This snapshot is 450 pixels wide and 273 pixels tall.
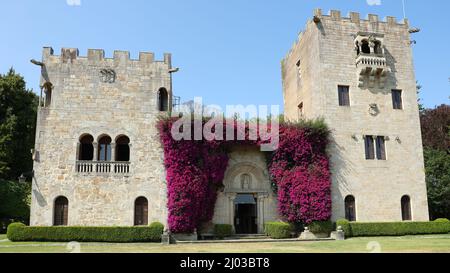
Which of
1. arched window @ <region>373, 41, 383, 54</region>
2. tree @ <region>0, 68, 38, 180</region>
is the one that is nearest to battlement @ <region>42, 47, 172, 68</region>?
tree @ <region>0, 68, 38, 180</region>

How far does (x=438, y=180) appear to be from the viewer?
27891 mm

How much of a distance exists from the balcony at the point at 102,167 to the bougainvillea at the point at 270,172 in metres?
2.45

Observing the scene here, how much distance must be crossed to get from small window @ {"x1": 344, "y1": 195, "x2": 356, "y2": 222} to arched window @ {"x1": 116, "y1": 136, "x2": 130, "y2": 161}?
1360 cm

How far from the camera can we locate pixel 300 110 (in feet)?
94.9

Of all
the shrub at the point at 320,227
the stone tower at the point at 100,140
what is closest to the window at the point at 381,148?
the shrub at the point at 320,227

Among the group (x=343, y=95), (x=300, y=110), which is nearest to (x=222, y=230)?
(x=300, y=110)

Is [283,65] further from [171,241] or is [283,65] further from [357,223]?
[171,241]

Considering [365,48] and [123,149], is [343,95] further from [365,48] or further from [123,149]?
[123,149]

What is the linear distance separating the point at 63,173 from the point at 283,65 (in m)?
19.3

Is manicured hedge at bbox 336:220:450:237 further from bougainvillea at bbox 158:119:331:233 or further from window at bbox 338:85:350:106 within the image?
window at bbox 338:85:350:106

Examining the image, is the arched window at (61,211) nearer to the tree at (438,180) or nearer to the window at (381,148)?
the window at (381,148)

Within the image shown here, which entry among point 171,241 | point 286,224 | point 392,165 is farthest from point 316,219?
point 171,241

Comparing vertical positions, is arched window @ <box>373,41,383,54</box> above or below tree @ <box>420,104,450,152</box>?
above

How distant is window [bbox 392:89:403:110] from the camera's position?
86.4 ft
